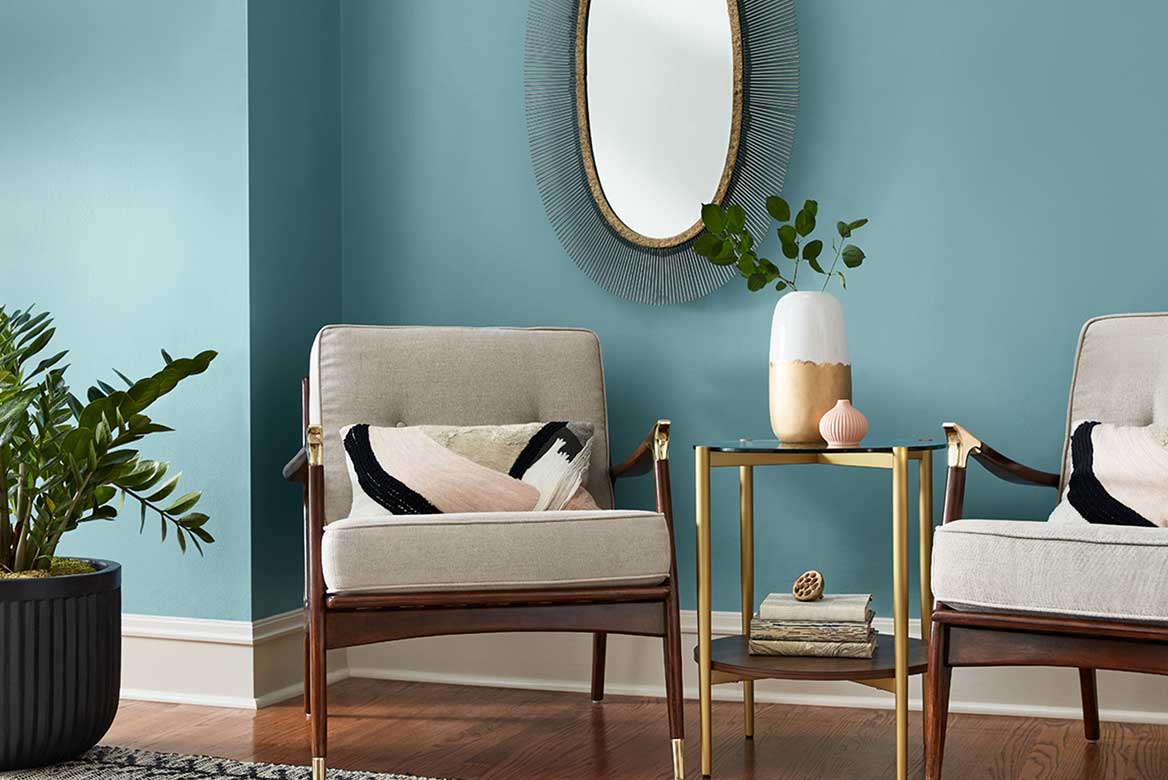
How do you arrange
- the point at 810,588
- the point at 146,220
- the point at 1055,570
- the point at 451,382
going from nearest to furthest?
the point at 1055,570 → the point at 810,588 → the point at 451,382 → the point at 146,220

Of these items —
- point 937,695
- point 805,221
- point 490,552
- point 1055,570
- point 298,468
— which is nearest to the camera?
point 1055,570

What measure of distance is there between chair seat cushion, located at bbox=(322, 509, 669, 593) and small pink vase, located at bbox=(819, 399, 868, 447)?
39 cm

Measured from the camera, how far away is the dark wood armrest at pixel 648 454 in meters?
2.31

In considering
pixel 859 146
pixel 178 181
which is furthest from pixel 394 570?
pixel 859 146

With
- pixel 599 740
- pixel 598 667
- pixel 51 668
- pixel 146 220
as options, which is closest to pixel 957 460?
pixel 599 740

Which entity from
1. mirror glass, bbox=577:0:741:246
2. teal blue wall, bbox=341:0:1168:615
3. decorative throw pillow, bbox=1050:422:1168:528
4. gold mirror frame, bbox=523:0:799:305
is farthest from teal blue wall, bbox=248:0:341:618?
decorative throw pillow, bbox=1050:422:1168:528

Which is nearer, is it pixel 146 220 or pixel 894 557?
pixel 894 557

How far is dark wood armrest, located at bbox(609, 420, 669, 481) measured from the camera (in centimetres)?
231

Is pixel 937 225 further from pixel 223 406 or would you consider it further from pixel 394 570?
pixel 223 406

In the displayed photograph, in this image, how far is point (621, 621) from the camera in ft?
6.97

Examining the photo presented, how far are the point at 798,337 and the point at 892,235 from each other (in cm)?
51

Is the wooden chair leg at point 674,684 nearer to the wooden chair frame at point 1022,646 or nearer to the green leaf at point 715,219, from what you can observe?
the wooden chair frame at point 1022,646

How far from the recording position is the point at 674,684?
216 centimetres

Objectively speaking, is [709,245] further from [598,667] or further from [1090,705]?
[1090,705]
